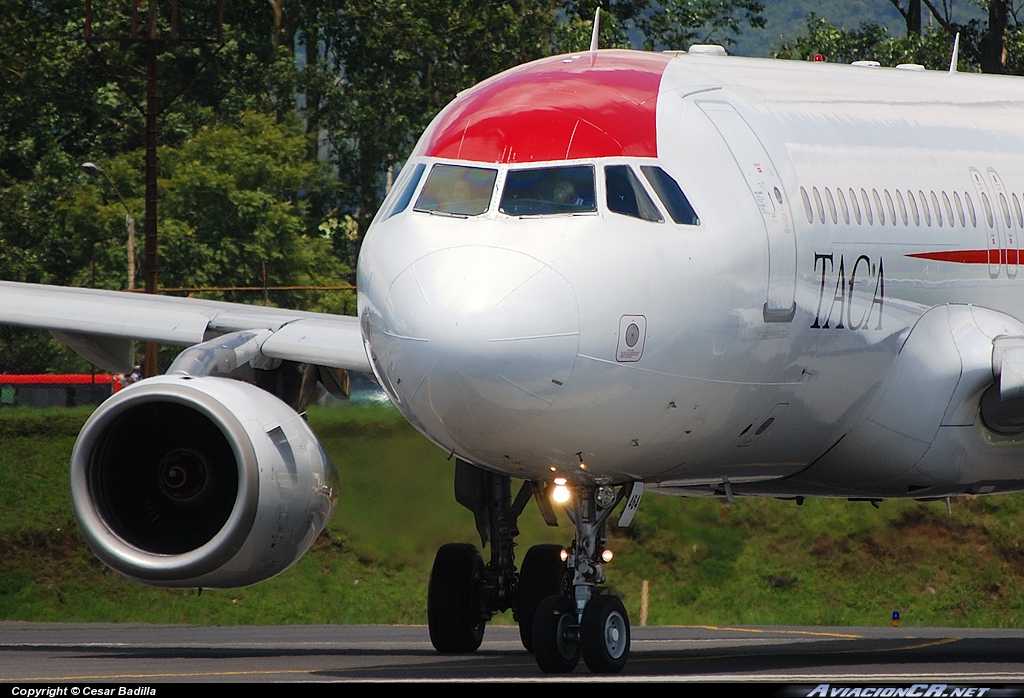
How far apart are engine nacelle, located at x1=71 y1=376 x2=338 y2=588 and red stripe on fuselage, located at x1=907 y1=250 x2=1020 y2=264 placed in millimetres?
5247

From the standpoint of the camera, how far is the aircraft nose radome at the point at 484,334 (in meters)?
12.8

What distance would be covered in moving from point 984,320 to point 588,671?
14.8 feet

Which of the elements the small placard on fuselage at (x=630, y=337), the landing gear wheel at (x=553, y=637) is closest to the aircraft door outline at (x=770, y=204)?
the small placard on fuselage at (x=630, y=337)

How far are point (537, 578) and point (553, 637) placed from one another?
11.4 ft

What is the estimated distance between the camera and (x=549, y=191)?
13.9 meters

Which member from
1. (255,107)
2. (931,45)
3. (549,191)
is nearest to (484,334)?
(549,191)

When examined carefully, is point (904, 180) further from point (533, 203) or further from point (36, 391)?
point (36, 391)

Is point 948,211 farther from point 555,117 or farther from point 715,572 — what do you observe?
point 715,572

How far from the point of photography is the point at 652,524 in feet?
103

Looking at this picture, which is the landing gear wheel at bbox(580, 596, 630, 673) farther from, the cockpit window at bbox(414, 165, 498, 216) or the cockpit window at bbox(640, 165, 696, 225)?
the cockpit window at bbox(414, 165, 498, 216)

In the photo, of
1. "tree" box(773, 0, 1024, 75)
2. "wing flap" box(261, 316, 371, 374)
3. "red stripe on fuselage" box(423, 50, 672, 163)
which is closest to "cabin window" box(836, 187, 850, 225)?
"red stripe on fuselage" box(423, 50, 672, 163)

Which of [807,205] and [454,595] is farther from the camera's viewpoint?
[454,595]

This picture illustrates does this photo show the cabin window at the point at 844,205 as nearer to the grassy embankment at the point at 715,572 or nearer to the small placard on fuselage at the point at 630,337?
the small placard on fuselage at the point at 630,337

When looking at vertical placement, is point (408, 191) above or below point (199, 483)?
above
